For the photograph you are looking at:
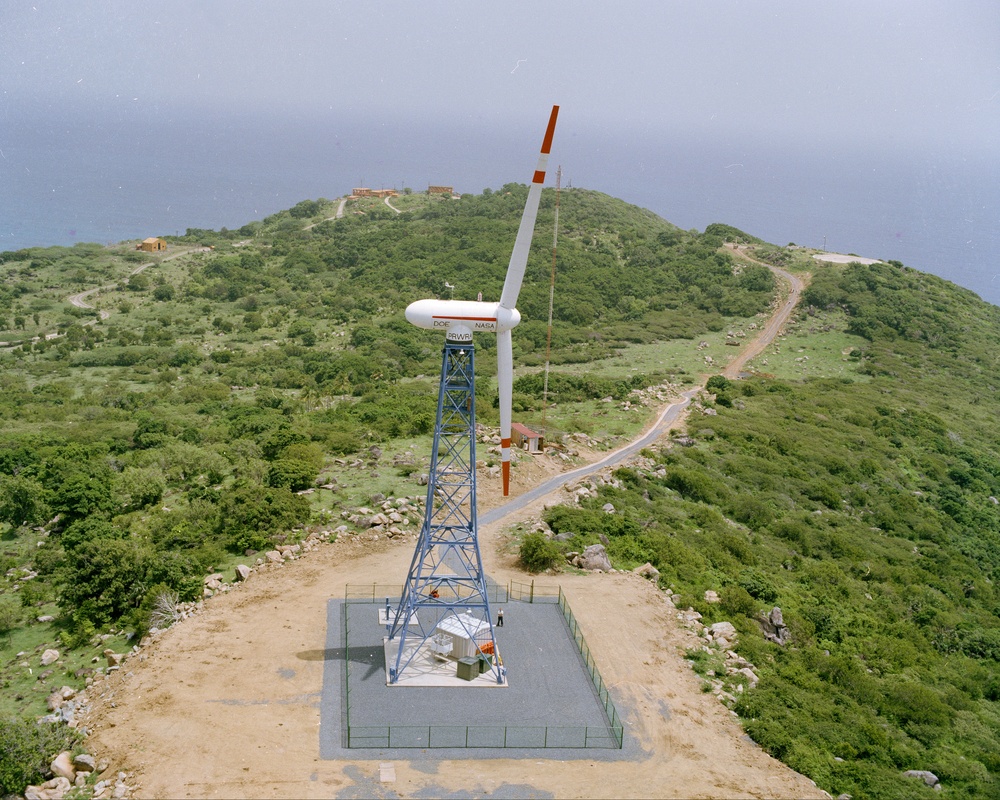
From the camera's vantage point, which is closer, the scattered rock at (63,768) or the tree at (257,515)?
the scattered rock at (63,768)

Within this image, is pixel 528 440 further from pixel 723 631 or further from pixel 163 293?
pixel 163 293

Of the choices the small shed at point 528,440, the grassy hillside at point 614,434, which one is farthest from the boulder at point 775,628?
the small shed at point 528,440

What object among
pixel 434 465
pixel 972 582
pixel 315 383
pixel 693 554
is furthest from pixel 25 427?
pixel 972 582

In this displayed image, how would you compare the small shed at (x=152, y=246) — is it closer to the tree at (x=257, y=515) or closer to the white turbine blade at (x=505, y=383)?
the tree at (x=257, y=515)

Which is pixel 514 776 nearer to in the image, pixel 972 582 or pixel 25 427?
pixel 972 582

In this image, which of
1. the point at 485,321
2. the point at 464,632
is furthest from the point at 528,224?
the point at 464,632
